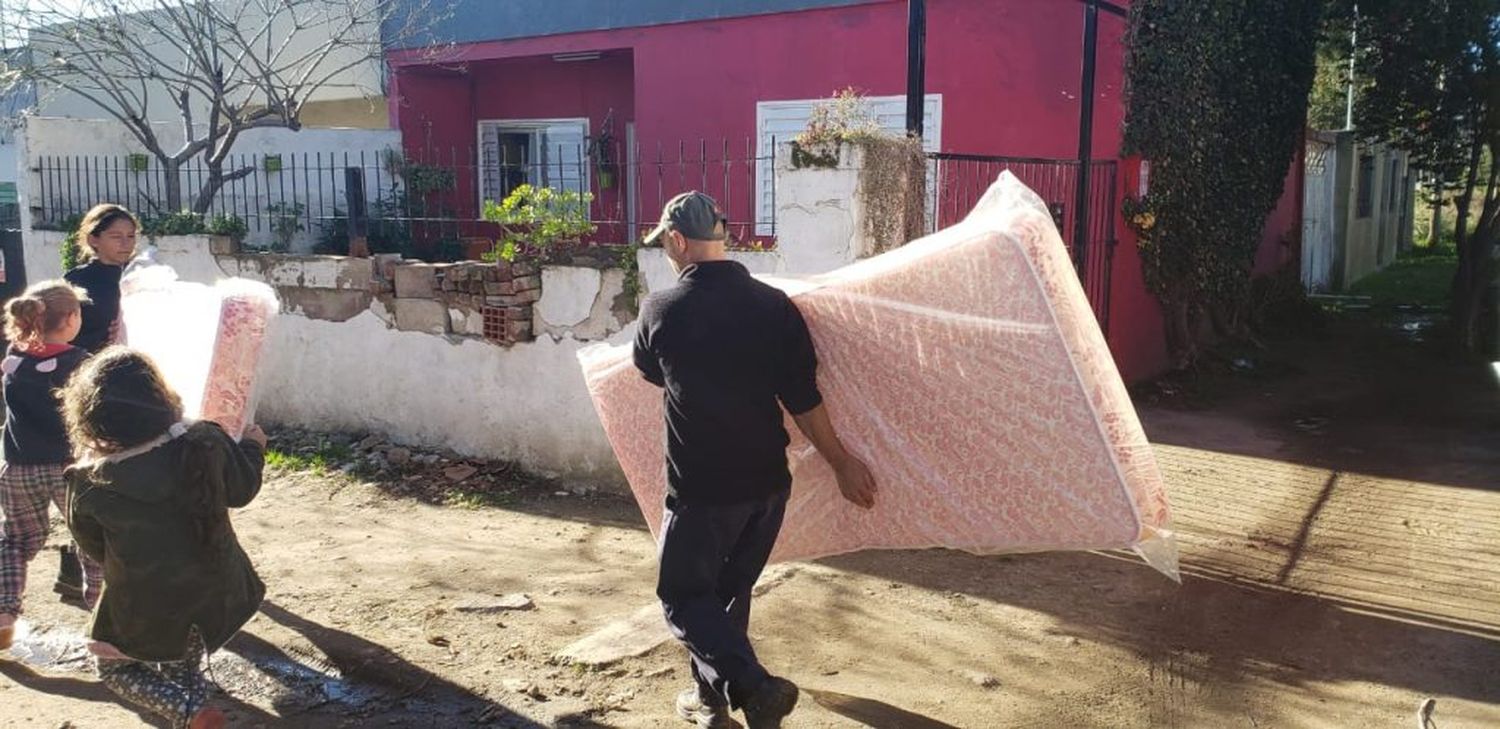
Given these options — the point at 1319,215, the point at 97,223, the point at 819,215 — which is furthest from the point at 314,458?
the point at 1319,215

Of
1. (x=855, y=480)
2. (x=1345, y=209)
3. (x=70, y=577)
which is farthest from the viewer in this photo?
(x=1345, y=209)

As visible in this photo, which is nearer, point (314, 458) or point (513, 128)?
point (314, 458)

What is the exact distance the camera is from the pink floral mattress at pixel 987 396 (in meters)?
3.24

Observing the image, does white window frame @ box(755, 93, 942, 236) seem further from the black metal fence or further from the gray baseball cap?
the gray baseball cap

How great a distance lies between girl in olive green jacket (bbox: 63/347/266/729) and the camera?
3289mm

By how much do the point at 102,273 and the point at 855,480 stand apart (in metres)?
3.29

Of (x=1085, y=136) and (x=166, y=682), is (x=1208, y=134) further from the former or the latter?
(x=166, y=682)

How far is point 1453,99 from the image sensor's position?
11.6 m

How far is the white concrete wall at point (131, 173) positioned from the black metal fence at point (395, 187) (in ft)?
0.05

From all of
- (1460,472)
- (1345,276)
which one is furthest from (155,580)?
(1345,276)

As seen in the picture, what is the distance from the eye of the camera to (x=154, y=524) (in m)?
3.36

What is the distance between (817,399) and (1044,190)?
511 centimetres

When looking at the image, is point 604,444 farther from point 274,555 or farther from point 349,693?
point 349,693

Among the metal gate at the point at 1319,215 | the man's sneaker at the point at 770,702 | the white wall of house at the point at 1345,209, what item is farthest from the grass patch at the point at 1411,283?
the man's sneaker at the point at 770,702
